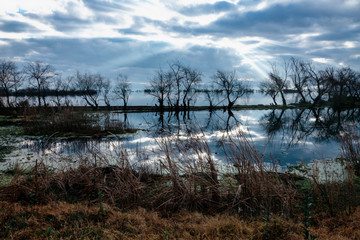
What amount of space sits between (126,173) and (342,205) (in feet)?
17.1

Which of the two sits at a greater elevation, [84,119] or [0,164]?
[84,119]

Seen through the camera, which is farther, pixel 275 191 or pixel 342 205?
pixel 342 205

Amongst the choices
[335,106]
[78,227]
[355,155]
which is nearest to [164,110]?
[335,106]

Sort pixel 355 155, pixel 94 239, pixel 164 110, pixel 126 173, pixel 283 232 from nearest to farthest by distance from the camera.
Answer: pixel 94 239 → pixel 283 232 → pixel 126 173 → pixel 355 155 → pixel 164 110

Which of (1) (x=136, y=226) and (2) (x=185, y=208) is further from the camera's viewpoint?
(2) (x=185, y=208)

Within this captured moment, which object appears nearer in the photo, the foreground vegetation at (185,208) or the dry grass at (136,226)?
the dry grass at (136,226)

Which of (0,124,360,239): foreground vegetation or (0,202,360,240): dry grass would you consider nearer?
(0,202,360,240): dry grass

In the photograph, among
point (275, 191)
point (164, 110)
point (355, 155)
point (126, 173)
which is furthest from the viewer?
point (164, 110)

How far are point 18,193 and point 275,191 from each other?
227 inches

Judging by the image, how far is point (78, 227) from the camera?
396cm

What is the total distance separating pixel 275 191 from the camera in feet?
16.4

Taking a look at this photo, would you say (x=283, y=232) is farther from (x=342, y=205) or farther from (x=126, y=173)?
(x=126, y=173)

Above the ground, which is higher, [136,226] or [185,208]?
[136,226]

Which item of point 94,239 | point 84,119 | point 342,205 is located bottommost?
point 342,205
